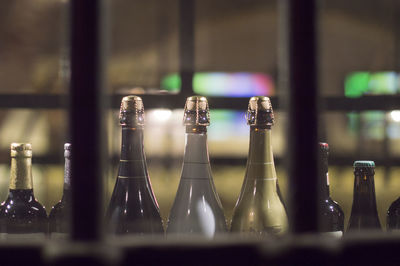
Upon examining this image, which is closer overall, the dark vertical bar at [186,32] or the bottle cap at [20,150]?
the bottle cap at [20,150]

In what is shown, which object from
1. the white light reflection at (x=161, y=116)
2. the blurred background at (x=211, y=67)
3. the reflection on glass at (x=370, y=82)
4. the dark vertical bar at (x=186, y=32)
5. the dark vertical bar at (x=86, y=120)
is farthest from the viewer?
the white light reflection at (x=161, y=116)

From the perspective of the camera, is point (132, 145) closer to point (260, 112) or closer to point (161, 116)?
point (260, 112)

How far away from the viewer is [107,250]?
13.6 inches

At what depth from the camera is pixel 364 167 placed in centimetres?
79

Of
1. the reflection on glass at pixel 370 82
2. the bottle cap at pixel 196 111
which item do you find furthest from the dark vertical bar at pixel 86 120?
the reflection on glass at pixel 370 82

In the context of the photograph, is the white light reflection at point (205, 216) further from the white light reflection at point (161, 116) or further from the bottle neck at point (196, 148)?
the white light reflection at point (161, 116)

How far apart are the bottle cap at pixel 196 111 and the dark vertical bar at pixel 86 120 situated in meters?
0.34

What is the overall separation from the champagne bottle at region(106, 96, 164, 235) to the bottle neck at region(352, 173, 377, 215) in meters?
0.28

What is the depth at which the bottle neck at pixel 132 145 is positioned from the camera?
2.43 feet

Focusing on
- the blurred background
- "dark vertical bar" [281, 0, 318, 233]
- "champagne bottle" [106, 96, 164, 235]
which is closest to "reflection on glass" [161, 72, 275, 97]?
the blurred background

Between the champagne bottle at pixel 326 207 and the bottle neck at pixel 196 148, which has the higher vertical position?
the bottle neck at pixel 196 148

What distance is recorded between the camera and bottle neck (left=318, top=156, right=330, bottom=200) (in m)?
0.76

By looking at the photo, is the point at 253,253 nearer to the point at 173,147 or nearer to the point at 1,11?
the point at 173,147

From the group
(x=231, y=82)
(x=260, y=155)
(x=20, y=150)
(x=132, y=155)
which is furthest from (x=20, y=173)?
(x=231, y=82)
